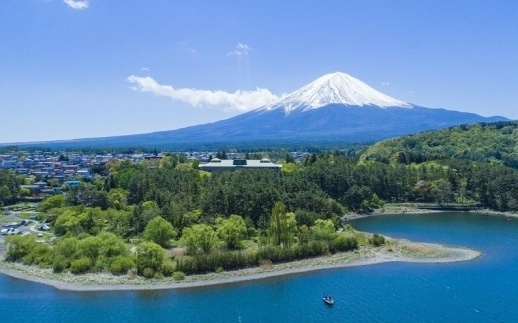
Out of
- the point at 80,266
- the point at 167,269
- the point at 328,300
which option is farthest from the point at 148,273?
the point at 328,300

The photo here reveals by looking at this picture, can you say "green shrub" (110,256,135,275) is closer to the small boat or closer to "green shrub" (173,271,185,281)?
"green shrub" (173,271,185,281)

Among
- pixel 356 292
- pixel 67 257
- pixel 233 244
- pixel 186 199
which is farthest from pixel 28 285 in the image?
pixel 356 292

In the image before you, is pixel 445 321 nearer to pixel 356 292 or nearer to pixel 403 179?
pixel 356 292

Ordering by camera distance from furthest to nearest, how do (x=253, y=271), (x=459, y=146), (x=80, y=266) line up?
(x=459, y=146), (x=253, y=271), (x=80, y=266)

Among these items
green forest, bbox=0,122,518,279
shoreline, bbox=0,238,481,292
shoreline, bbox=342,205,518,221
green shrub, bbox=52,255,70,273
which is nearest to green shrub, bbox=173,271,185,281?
green forest, bbox=0,122,518,279

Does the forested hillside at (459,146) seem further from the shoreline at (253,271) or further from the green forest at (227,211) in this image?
the shoreline at (253,271)

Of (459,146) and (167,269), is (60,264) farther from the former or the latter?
(459,146)

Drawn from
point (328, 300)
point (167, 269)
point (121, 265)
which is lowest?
point (328, 300)
